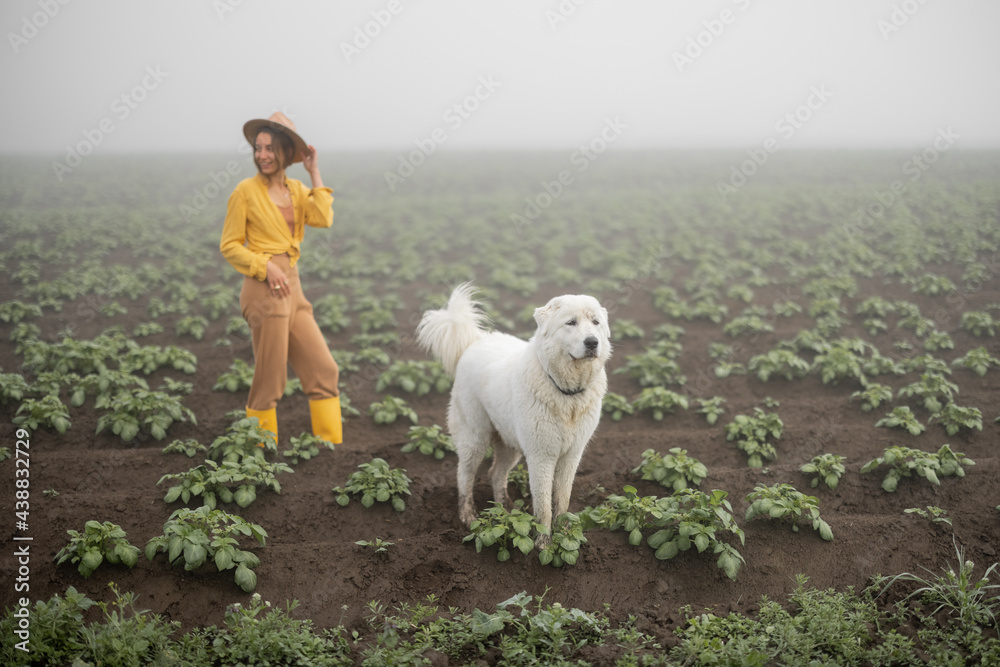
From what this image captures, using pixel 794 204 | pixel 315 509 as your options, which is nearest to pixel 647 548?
pixel 315 509

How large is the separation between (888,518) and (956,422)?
193cm

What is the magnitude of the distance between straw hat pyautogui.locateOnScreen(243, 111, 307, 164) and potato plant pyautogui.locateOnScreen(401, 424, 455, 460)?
9.49ft

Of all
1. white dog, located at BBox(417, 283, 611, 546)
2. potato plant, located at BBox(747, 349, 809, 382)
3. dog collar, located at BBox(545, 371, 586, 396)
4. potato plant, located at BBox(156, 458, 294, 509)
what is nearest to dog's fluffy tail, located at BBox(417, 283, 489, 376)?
white dog, located at BBox(417, 283, 611, 546)

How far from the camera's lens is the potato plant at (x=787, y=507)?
3.89m

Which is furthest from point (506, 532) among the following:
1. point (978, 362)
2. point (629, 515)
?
point (978, 362)

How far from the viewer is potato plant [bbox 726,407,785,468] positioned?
17.1 feet

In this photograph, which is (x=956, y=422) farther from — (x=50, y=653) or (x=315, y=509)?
(x=50, y=653)

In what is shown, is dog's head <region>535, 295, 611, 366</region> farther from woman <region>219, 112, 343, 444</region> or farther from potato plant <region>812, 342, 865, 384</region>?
potato plant <region>812, 342, 865, 384</region>

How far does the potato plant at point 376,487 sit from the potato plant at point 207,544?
884mm

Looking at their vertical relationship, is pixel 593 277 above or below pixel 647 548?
above

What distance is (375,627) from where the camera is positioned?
10.9ft

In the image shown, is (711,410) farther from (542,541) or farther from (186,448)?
(186,448)

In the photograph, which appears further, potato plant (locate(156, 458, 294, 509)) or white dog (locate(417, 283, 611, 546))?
potato plant (locate(156, 458, 294, 509))

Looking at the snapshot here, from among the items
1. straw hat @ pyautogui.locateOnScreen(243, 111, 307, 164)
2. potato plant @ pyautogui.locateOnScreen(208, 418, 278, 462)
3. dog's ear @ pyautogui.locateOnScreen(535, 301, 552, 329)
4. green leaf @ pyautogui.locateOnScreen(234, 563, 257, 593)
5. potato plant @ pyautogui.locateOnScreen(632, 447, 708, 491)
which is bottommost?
green leaf @ pyautogui.locateOnScreen(234, 563, 257, 593)
